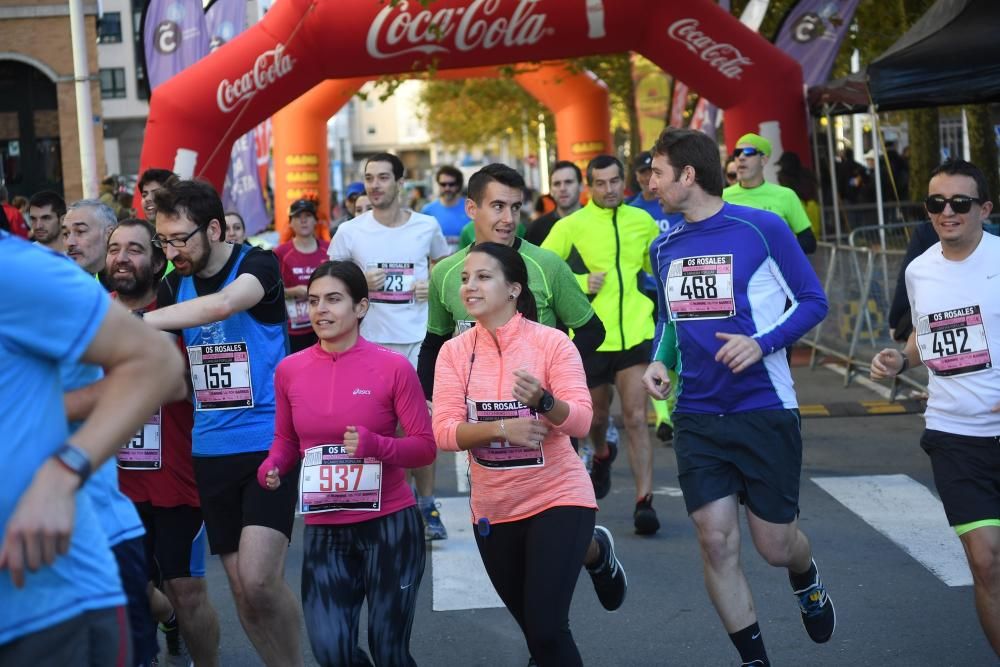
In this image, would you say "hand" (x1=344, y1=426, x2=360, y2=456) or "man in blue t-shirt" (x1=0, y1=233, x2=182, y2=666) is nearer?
"man in blue t-shirt" (x1=0, y1=233, x2=182, y2=666)

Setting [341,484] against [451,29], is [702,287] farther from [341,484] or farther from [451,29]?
[451,29]

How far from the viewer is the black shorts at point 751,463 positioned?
5348 mm

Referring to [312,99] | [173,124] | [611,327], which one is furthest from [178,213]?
[312,99]

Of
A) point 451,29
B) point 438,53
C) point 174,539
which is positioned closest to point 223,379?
point 174,539

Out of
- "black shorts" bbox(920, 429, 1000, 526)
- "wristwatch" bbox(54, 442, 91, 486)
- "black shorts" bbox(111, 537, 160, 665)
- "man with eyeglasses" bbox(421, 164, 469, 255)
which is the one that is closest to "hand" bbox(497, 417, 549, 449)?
"black shorts" bbox(111, 537, 160, 665)

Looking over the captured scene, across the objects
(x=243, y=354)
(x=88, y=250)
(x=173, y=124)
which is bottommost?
(x=243, y=354)

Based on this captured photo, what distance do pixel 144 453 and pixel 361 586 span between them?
1112 mm

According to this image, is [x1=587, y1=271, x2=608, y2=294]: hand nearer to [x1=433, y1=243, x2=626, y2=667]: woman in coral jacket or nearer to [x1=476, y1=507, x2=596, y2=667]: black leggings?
[x1=433, y1=243, x2=626, y2=667]: woman in coral jacket

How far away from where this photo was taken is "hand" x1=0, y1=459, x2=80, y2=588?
2.58 m

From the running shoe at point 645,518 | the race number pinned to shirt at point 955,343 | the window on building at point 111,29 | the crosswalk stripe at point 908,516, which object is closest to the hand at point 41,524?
the race number pinned to shirt at point 955,343

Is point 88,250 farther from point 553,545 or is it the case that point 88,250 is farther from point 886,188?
point 886,188

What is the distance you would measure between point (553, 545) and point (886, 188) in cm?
1998

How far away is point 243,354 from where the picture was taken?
5449 millimetres

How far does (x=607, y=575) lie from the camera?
19.0 feet
